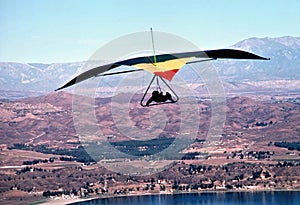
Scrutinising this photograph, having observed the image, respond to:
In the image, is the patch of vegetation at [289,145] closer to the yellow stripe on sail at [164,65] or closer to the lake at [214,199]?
the lake at [214,199]

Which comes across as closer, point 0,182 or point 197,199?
point 197,199

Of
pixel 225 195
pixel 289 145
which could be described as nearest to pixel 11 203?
pixel 225 195

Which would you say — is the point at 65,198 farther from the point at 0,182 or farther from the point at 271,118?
the point at 271,118

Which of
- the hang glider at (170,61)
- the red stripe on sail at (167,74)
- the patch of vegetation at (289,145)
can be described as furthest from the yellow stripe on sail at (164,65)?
the patch of vegetation at (289,145)

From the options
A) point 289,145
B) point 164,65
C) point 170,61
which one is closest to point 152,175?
point 289,145

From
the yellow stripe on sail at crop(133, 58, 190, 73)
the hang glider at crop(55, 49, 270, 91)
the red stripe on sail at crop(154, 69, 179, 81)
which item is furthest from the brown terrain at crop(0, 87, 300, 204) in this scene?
the red stripe on sail at crop(154, 69, 179, 81)

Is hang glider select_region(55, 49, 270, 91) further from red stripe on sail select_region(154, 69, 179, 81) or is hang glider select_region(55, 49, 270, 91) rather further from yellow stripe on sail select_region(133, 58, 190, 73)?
red stripe on sail select_region(154, 69, 179, 81)
